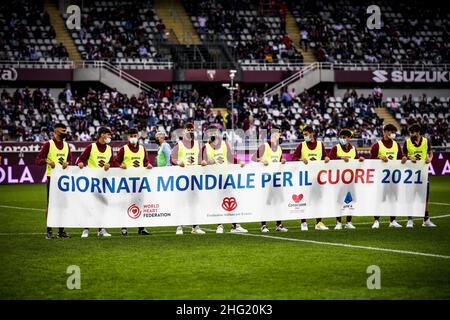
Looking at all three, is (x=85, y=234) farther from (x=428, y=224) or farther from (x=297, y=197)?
(x=428, y=224)

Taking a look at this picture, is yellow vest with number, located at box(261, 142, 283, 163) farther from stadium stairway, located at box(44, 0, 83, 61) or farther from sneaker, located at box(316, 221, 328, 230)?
stadium stairway, located at box(44, 0, 83, 61)

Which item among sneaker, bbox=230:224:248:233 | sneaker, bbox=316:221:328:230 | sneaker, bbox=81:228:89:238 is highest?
sneaker, bbox=316:221:328:230

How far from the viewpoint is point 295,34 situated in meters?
54.8

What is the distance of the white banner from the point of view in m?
16.2

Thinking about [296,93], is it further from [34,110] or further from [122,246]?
[122,246]

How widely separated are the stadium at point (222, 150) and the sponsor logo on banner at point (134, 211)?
3 centimetres

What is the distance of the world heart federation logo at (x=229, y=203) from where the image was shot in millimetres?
16906

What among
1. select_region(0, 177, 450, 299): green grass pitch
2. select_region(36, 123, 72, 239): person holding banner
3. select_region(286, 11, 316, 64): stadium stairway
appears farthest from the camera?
select_region(286, 11, 316, 64): stadium stairway

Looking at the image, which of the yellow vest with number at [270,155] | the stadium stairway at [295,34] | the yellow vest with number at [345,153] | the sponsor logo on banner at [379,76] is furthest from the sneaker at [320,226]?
the stadium stairway at [295,34]

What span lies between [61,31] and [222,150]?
3374 centimetres

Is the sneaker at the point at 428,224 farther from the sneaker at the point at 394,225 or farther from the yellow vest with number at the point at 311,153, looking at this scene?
the yellow vest with number at the point at 311,153

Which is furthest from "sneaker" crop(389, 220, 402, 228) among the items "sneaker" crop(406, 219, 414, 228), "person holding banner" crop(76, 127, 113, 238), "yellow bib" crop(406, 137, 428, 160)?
"person holding banner" crop(76, 127, 113, 238)

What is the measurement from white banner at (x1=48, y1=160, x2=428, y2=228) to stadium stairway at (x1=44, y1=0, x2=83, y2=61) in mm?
33086
